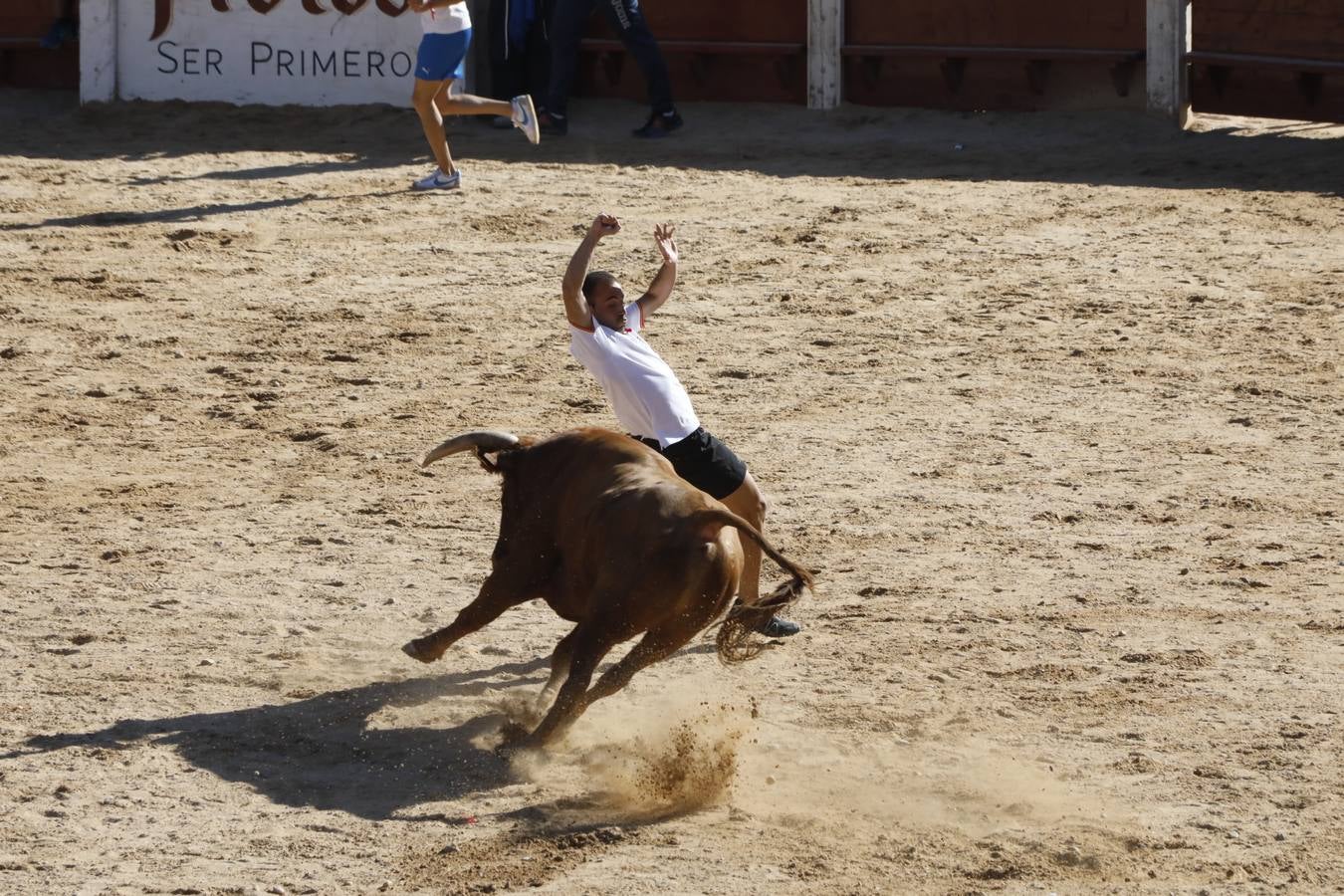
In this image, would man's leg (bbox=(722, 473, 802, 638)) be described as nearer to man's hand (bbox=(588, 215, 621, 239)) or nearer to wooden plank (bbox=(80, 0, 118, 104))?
man's hand (bbox=(588, 215, 621, 239))

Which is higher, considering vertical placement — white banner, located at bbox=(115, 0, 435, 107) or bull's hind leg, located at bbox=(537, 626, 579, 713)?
white banner, located at bbox=(115, 0, 435, 107)

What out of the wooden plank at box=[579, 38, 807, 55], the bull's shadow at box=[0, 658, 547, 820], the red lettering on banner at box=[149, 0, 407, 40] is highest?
the red lettering on banner at box=[149, 0, 407, 40]

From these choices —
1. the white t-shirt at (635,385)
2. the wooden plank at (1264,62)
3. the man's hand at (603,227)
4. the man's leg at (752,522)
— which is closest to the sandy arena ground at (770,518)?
the man's leg at (752,522)

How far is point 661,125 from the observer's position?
47.8 ft

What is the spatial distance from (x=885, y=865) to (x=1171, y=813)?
2.55ft

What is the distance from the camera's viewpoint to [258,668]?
584 cm

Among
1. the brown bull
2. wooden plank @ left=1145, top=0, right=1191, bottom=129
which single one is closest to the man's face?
the brown bull

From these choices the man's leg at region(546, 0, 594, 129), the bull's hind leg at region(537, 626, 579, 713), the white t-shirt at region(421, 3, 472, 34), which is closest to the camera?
the bull's hind leg at region(537, 626, 579, 713)

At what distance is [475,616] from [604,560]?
69 cm

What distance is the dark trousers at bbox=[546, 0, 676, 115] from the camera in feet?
46.3

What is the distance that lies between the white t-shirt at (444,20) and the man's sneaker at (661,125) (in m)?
2.48

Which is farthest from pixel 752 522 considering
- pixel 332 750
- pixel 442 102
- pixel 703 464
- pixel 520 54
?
pixel 520 54

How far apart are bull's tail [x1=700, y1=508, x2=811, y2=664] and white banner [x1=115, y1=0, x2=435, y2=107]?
10.4 metres

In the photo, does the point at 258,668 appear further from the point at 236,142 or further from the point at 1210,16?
the point at 1210,16
